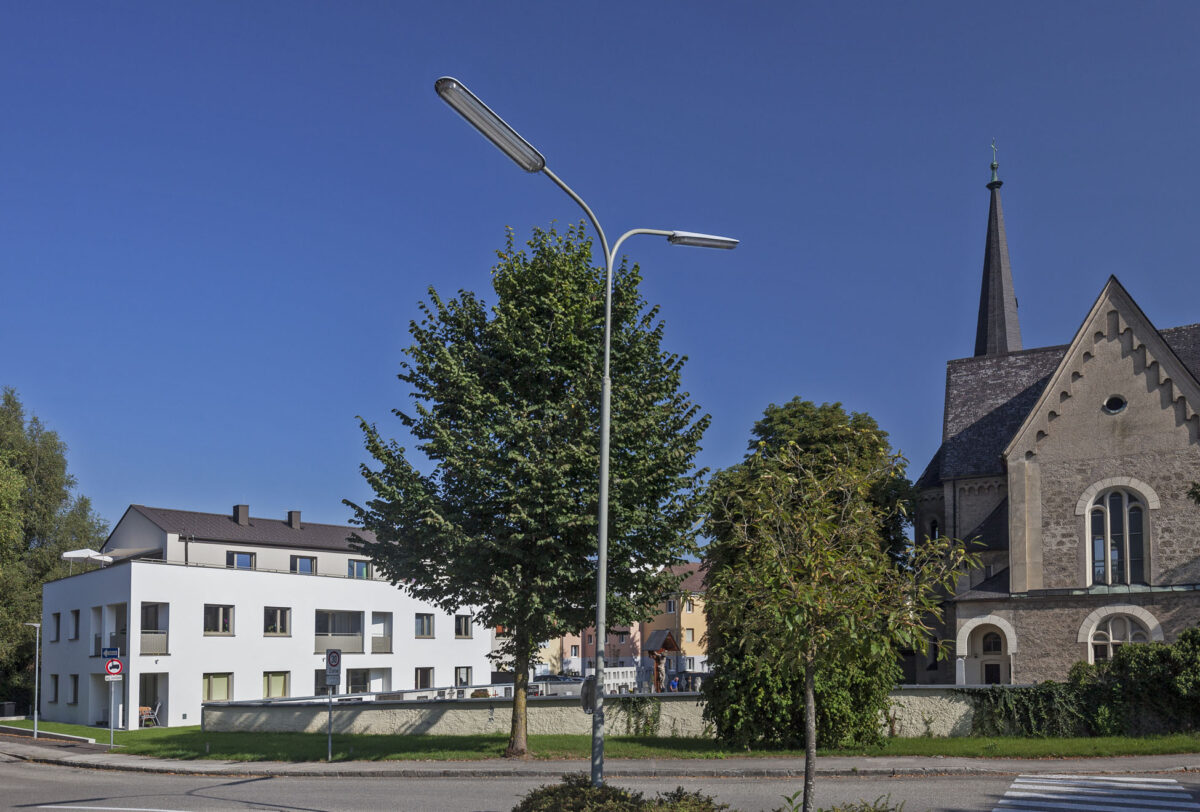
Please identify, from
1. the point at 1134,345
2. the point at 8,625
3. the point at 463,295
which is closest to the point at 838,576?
the point at 463,295

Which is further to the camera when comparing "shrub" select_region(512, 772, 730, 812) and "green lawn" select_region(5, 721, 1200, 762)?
"green lawn" select_region(5, 721, 1200, 762)

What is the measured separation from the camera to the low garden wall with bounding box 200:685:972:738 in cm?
2653

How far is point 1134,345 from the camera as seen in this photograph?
121 ft

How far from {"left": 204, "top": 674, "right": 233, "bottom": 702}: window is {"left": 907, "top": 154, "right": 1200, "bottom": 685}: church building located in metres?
32.2

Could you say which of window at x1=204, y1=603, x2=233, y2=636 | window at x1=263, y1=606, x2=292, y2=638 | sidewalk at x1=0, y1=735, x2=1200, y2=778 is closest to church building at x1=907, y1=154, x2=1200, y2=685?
sidewalk at x1=0, y1=735, x2=1200, y2=778

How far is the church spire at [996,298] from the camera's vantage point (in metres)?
59.8

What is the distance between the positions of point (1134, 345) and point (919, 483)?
47.8 ft

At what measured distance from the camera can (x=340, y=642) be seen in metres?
54.4

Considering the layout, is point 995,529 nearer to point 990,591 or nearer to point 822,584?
point 990,591

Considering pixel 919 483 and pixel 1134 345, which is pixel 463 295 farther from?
pixel 919 483

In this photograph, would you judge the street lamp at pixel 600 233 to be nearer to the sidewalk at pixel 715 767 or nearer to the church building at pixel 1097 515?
the sidewalk at pixel 715 767

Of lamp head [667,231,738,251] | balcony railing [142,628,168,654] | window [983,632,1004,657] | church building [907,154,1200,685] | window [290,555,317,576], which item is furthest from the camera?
window [290,555,317,576]

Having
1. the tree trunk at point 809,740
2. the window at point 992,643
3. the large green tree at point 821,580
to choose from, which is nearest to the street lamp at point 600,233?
the large green tree at point 821,580

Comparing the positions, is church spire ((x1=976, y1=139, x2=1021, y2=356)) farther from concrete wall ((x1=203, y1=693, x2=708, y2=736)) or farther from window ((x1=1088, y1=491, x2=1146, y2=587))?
concrete wall ((x1=203, y1=693, x2=708, y2=736))
